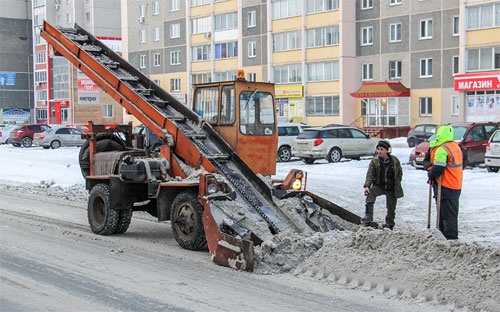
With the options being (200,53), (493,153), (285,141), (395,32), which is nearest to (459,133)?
(493,153)

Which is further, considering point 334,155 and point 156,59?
point 156,59

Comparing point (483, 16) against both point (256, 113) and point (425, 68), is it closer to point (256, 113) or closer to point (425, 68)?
point (425, 68)

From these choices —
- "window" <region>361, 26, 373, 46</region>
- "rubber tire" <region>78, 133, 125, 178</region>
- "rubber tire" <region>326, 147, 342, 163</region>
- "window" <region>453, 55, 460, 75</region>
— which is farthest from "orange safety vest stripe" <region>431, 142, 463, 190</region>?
"window" <region>361, 26, 373, 46</region>

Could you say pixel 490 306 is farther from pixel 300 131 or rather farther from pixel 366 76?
pixel 366 76

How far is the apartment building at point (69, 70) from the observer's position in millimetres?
78812

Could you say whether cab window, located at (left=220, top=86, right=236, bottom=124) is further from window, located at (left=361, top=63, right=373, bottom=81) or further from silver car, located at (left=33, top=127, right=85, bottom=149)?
window, located at (left=361, top=63, right=373, bottom=81)

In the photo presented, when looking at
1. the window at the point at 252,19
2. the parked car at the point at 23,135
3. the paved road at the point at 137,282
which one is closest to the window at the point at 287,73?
the window at the point at 252,19

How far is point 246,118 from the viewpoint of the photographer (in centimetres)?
1040

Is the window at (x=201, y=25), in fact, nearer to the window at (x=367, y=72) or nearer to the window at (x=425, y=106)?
the window at (x=367, y=72)

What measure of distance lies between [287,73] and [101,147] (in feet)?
140

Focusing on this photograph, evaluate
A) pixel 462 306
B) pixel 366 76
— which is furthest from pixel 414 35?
pixel 462 306

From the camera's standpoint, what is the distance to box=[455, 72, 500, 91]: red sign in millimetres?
40906

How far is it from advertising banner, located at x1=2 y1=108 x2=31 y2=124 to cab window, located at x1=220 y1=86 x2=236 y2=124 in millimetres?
85605

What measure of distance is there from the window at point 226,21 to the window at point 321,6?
8746mm
